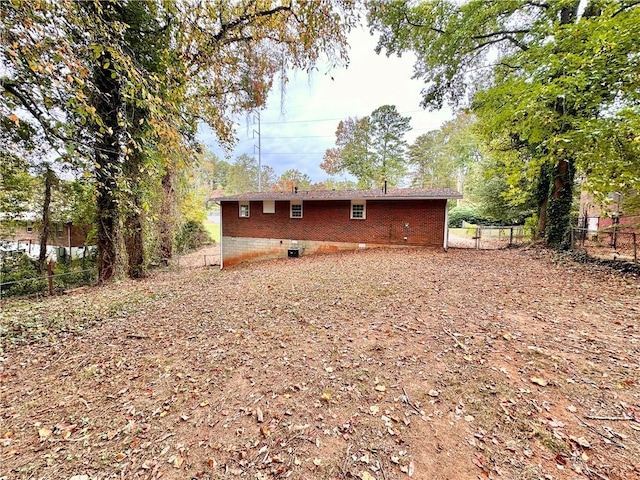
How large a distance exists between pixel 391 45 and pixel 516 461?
14.4 m

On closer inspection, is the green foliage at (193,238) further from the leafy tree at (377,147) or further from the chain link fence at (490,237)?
the chain link fence at (490,237)

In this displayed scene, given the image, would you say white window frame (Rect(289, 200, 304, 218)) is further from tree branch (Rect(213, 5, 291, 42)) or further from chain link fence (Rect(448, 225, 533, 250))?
chain link fence (Rect(448, 225, 533, 250))

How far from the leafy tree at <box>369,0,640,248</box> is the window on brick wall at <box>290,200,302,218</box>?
7812mm

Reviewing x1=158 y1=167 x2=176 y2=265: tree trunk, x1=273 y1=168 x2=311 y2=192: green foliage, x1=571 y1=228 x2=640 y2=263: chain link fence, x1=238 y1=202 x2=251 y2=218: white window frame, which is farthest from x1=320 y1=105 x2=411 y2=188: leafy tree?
x1=158 y1=167 x2=176 y2=265: tree trunk

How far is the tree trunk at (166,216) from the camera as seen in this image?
33.7 ft

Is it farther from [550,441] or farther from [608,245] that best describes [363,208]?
[550,441]

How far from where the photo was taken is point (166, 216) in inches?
412

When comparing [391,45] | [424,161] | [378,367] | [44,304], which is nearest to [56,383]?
[378,367]

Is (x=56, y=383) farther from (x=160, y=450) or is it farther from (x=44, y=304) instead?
(x=44, y=304)

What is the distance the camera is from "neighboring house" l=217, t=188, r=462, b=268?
1119 centimetres

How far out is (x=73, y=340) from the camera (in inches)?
148

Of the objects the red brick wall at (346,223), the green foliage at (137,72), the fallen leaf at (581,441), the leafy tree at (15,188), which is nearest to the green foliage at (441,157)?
the red brick wall at (346,223)

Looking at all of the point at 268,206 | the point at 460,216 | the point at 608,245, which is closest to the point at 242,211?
the point at 268,206

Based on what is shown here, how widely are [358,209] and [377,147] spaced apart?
612 inches
